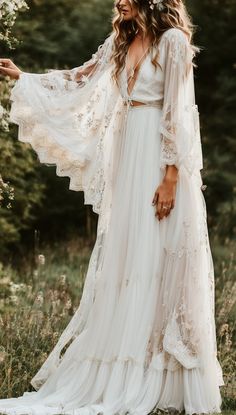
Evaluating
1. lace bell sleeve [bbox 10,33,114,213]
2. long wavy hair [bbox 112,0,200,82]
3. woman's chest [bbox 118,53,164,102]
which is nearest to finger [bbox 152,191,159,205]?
lace bell sleeve [bbox 10,33,114,213]

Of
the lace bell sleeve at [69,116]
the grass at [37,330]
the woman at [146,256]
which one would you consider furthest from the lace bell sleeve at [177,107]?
the grass at [37,330]

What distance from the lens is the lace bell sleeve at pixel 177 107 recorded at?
197 inches

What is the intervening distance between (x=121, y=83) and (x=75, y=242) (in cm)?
664

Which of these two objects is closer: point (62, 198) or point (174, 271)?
point (174, 271)

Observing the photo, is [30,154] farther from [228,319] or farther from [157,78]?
[157,78]

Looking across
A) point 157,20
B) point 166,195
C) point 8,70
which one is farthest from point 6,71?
point 166,195

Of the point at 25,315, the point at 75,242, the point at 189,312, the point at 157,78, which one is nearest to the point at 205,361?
the point at 189,312

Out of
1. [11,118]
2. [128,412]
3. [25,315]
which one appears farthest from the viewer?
[25,315]

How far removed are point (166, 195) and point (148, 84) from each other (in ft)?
1.95

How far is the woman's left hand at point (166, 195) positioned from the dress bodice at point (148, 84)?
41 centimetres

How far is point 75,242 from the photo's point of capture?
11773 mm

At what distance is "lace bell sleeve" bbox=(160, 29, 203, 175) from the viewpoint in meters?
5.01

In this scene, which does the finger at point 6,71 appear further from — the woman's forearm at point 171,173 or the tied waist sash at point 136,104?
the woman's forearm at point 171,173

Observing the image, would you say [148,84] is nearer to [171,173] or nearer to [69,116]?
[171,173]
